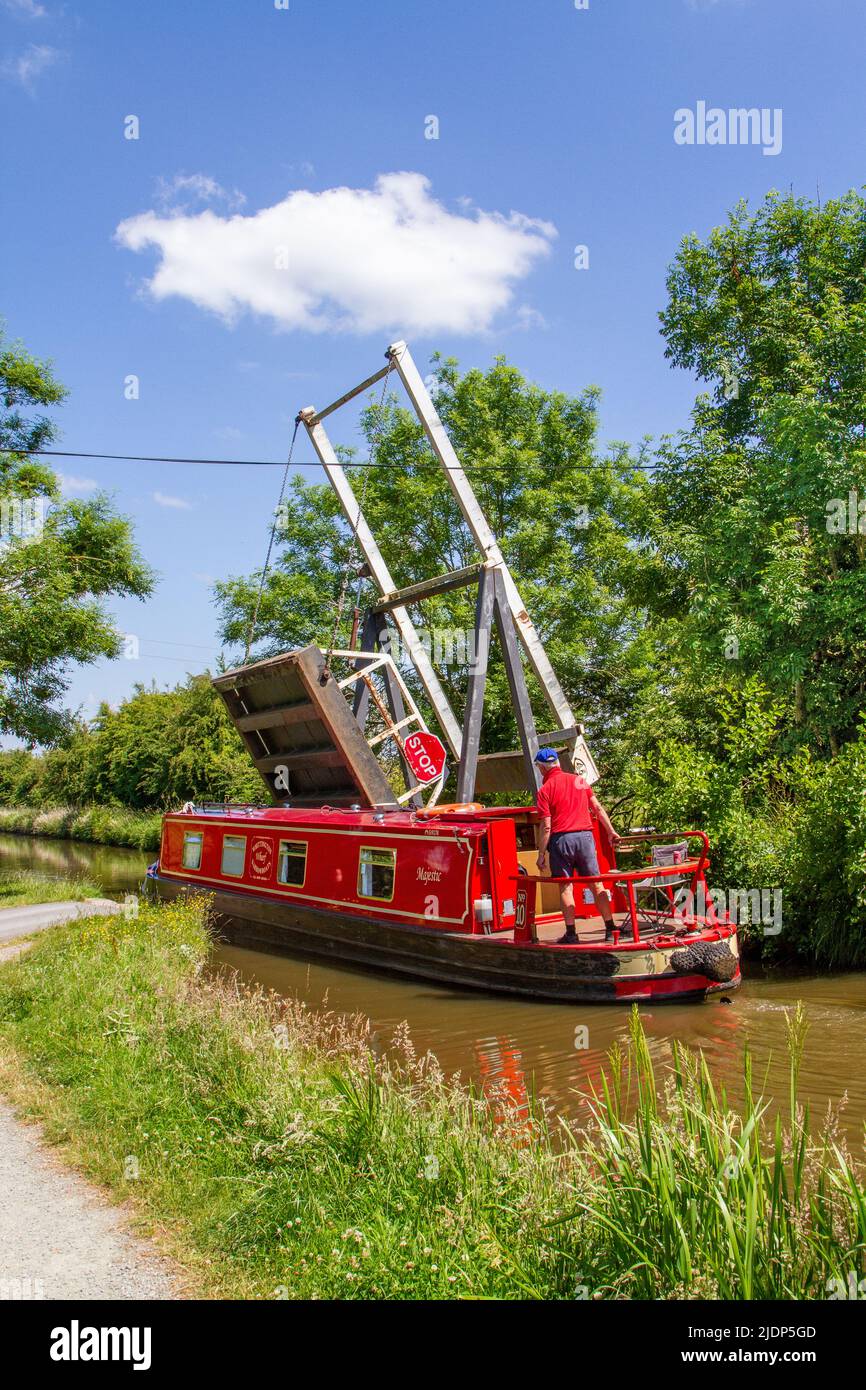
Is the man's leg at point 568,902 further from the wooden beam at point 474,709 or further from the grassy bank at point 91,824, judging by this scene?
the grassy bank at point 91,824

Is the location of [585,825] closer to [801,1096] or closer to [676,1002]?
[676,1002]

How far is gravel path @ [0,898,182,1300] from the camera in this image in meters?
3.31

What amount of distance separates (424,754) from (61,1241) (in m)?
9.79

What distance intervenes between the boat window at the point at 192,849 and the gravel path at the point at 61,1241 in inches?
441

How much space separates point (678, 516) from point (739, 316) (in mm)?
4770

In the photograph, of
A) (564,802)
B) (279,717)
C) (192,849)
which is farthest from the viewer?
(192,849)

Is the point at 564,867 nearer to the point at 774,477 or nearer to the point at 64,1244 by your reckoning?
the point at 64,1244

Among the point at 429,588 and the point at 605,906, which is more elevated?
the point at 429,588

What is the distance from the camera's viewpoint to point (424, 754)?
13320 millimetres

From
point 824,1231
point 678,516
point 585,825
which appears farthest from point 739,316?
point 824,1231

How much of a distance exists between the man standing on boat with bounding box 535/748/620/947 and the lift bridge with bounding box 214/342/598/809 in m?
1.95

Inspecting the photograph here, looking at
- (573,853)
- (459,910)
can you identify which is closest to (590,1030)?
(573,853)

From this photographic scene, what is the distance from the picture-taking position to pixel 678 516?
18.7 m
